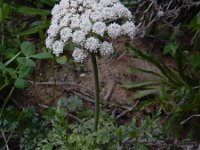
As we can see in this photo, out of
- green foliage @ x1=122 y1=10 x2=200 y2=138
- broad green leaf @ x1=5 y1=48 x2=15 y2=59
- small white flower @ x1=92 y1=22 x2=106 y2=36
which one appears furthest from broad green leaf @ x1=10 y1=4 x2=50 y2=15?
small white flower @ x1=92 y1=22 x2=106 y2=36

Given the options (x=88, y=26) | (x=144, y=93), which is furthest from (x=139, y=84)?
(x=88, y=26)

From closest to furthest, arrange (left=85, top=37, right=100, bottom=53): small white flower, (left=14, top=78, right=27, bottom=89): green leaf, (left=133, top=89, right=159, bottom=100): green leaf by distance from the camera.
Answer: (left=85, top=37, right=100, bottom=53): small white flower → (left=14, top=78, right=27, bottom=89): green leaf → (left=133, top=89, right=159, bottom=100): green leaf

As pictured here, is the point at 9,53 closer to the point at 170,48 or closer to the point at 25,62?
the point at 25,62

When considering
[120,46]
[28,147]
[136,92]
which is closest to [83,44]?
[28,147]

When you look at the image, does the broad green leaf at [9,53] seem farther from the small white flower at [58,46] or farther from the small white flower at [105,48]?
the small white flower at [105,48]

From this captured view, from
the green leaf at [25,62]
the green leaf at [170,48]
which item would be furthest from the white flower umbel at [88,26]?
the green leaf at [170,48]

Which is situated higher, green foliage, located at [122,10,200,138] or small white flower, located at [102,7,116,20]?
small white flower, located at [102,7,116,20]

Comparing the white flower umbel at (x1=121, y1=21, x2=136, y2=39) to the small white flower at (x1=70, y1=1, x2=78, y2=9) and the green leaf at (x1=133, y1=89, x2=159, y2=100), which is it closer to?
the small white flower at (x1=70, y1=1, x2=78, y2=9)

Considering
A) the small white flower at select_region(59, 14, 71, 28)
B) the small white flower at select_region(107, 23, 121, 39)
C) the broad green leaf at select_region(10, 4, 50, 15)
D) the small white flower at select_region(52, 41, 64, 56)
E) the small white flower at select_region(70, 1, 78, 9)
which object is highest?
the broad green leaf at select_region(10, 4, 50, 15)
